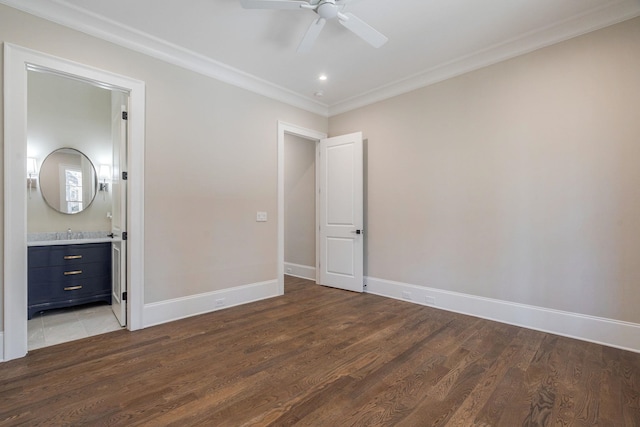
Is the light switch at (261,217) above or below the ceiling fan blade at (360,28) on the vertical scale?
below

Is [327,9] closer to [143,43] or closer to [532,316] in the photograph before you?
[143,43]

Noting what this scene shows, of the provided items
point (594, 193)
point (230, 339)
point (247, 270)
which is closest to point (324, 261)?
point (247, 270)

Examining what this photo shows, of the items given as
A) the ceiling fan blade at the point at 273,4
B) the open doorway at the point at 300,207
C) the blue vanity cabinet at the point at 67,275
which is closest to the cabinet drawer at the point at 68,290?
the blue vanity cabinet at the point at 67,275

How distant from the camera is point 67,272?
364 centimetres

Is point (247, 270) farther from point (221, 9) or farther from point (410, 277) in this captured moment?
point (221, 9)

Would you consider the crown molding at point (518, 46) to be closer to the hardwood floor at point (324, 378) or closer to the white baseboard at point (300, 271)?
the hardwood floor at point (324, 378)

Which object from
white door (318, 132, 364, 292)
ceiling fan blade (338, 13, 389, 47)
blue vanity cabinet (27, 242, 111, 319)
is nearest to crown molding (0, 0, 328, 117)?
white door (318, 132, 364, 292)

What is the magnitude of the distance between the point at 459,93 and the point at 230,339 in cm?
386

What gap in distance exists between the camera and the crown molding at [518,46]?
2635 mm

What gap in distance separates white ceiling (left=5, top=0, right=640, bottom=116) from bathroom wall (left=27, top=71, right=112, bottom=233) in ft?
6.18

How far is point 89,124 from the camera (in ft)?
14.4

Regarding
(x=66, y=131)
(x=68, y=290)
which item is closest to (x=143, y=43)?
(x=66, y=131)

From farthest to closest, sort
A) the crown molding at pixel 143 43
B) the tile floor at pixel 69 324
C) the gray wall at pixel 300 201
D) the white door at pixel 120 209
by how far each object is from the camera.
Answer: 1. the gray wall at pixel 300 201
2. the white door at pixel 120 209
3. the tile floor at pixel 69 324
4. the crown molding at pixel 143 43

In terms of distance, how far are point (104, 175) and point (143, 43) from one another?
93.3 inches
